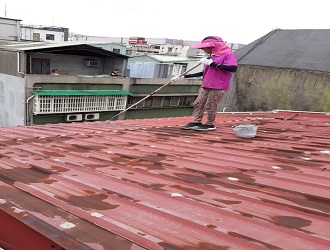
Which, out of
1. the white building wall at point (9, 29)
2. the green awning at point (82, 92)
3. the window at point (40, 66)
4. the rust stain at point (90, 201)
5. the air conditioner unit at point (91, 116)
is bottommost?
the air conditioner unit at point (91, 116)

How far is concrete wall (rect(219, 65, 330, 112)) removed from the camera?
9.67 meters

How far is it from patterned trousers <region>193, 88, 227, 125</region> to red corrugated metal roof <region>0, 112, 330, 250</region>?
128 centimetres

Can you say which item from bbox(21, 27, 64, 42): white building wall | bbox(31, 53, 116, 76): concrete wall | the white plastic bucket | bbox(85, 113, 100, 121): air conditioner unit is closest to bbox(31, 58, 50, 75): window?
bbox(31, 53, 116, 76): concrete wall

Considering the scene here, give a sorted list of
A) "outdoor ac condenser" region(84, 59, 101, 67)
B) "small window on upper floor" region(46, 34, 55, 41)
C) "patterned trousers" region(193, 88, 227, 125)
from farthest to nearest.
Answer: "small window on upper floor" region(46, 34, 55, 41) < "outdoor ac condenser" region(84, 59, 101, 67) < "patterned trousers" region(193, 88, 227, 125)

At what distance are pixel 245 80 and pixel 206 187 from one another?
31.6 ft

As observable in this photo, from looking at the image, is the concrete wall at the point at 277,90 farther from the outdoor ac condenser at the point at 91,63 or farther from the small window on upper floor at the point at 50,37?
the small window on upper floor at the point at 50,37

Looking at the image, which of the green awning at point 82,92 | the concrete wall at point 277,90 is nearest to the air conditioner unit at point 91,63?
the green awning at point 82,92

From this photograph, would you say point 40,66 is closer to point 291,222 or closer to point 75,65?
point 75,65

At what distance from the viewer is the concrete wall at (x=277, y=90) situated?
31.7 ft

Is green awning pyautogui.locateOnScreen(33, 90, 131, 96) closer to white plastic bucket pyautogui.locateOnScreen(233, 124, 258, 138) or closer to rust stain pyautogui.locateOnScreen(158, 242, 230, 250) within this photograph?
white plastic bucket pyautogui.locateOnScreen(233, 124, 258, 138)

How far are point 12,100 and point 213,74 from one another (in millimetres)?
15258

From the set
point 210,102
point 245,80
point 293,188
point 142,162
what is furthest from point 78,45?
point 293,188

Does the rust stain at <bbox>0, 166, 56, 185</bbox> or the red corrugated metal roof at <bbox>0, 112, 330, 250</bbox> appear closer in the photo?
the red corrugated metal roof at <bbox>0, 112, 330, 250</bbox>

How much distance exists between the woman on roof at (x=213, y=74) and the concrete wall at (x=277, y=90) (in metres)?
5.64
